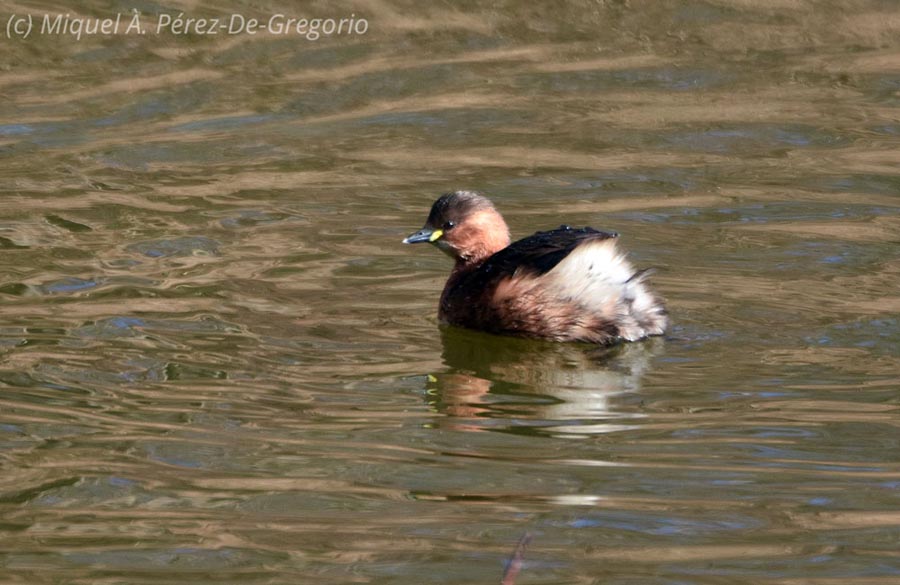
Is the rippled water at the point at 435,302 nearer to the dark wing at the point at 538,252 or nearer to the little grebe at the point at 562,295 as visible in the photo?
the little grebe at the point at 562,295

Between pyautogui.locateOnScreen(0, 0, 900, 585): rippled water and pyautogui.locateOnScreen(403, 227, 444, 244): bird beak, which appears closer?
pyautogui.locateOnScreen(0, 0, 900, 585): rippled water

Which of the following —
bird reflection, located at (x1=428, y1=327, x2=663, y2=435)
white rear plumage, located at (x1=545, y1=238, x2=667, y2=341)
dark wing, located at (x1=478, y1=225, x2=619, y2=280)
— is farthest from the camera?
white rear plumage, located at (x1=545, y1=238, x2=667, y2=341)

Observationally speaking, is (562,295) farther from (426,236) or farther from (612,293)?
(426,236)

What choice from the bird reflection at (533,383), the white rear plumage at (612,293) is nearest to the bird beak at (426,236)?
the bird reflection at (533,383)

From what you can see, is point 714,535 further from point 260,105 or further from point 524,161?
point 260,105

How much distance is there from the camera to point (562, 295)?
696cm

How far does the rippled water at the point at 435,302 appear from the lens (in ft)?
15.1

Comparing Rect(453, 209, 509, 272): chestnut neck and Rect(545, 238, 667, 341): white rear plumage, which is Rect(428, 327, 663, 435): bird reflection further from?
Rect(453, 209, 509, 272): chestnut neck

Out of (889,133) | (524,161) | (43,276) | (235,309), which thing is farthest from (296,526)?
(889,133)

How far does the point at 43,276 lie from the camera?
298 inches

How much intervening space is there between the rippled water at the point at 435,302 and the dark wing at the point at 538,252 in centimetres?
33

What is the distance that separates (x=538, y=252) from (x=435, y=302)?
0.82 m

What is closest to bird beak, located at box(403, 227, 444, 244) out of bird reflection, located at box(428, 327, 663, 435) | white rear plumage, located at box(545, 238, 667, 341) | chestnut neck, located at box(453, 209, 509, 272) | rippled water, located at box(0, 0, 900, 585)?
chestnut neck, located at box(453, 209, 509, 272)

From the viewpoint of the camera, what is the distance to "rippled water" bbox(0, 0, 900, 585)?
4617 millimetres
